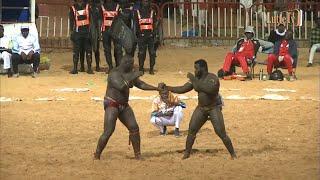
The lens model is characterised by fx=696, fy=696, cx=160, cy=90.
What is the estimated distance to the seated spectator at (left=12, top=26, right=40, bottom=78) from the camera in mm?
16969

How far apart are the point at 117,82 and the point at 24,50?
8.54 m

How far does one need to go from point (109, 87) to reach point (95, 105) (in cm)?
441

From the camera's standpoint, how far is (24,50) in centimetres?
1706

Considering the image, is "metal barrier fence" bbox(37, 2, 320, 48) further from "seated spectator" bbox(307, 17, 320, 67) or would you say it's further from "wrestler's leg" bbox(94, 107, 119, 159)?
"wrestler's leg" bbox(94, 107, 119, 159)

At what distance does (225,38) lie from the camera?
23672mm

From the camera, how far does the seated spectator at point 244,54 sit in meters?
16.7

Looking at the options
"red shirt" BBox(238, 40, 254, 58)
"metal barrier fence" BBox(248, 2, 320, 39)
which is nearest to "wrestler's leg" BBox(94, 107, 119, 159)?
"red shirt" BBox(238, 40, 254, 58)

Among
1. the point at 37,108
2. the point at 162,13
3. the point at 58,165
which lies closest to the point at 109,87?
the point at 58,165

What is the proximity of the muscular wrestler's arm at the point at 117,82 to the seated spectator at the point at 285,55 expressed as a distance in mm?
8312

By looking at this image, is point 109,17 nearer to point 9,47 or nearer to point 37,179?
point 9,47

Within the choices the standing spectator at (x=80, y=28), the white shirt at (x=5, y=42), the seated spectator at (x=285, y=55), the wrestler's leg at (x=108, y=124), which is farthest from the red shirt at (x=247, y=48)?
the wrestler's leg at (x=108, y=124)

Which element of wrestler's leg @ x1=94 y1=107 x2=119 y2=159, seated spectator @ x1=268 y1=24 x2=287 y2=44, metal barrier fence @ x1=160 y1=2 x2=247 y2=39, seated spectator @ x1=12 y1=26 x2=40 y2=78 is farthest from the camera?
metal barrier fence @ x1=160 y1=2 x2=247 y2=39

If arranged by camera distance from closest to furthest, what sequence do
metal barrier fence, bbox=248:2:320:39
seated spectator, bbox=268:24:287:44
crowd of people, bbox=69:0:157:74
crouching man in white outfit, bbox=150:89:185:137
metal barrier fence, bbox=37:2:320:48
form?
crouching man in white outfit, bbox=150:89:185:137 → crowd of people, bbox=69:0:157:74 → seated spectator, bbox=268:24:287:44 → metal barrier fence, bbox=248:2:320:39 → metal barrier fence, bbox=37:2:320:48

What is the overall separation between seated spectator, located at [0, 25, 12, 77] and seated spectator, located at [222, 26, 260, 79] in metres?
5.25
